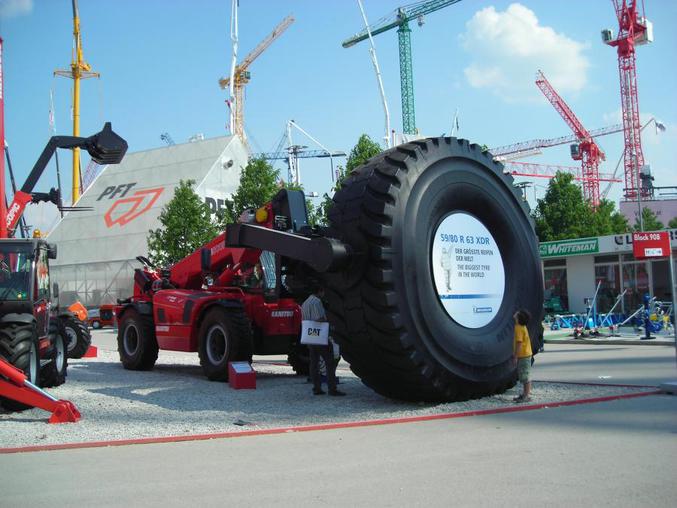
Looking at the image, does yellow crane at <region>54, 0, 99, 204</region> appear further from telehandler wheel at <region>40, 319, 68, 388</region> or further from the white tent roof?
telehandler wheel at <region>40, 319, 68, 388</region>

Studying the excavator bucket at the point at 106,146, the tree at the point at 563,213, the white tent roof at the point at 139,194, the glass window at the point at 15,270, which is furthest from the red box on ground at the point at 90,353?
the tree at the point at 563,213

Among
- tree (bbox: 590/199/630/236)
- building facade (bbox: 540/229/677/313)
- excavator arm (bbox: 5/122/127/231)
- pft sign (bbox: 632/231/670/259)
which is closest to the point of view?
excavator arm (bbox: 5/122/127/231)

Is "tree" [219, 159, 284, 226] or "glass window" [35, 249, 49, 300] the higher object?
"tree" [219, 159, 284, 226]

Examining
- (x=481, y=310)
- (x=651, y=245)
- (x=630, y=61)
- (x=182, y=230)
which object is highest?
(x=630, y=61)

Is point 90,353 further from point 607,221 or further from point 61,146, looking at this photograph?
point 607,221

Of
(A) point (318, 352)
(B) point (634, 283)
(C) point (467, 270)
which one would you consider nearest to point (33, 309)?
(A) point (318, 352)

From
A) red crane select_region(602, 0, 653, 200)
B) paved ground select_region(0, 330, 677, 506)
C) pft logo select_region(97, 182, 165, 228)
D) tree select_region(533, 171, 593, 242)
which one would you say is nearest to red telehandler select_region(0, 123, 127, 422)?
paved ground select_region(0, 330, 677, 506)

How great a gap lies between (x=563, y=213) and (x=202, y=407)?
4155cm

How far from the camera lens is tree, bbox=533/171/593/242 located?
46.5 metres

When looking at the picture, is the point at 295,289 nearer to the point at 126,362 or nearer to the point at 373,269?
the point at 373,269

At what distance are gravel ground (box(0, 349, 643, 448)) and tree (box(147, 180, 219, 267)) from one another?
2528 centimetres

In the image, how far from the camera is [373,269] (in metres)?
7.52

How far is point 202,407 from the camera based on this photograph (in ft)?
29.7

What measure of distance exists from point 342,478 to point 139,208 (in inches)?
1806
